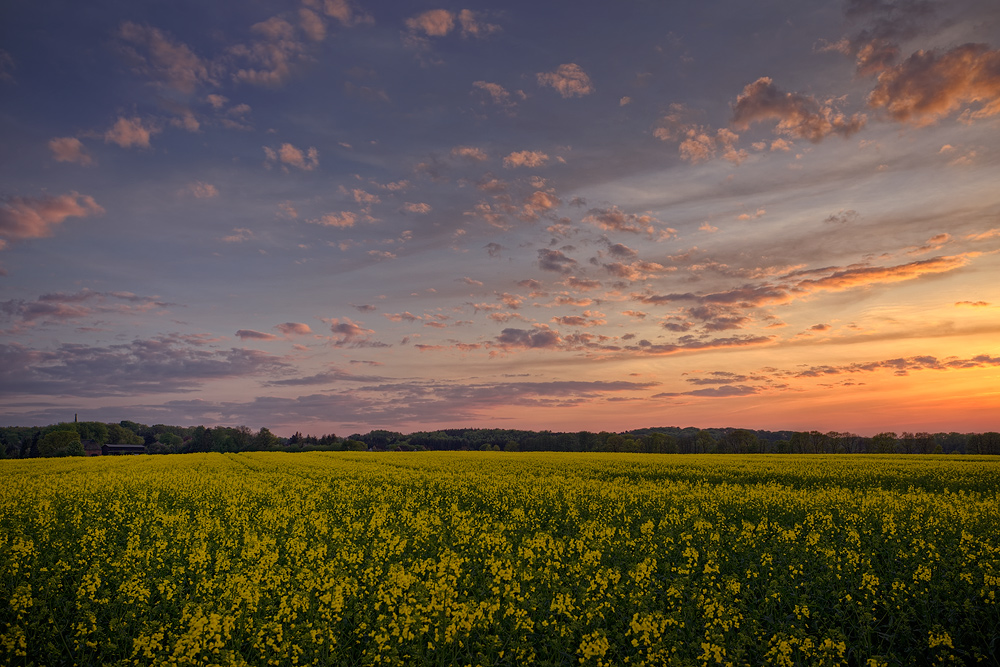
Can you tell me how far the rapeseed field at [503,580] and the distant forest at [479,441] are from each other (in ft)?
301

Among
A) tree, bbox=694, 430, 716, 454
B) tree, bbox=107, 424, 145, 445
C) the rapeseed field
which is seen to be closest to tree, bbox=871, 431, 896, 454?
tree, bbox=694, 430, 716, 454

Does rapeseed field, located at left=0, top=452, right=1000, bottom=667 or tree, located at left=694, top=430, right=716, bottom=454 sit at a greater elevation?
rapeseed field, located at left=0, top=452, right=1000, bottom=667

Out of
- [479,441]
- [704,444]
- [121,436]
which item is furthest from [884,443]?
[121,436]

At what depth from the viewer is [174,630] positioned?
27.6 feet

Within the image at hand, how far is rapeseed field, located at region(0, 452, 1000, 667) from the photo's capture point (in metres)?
7.29

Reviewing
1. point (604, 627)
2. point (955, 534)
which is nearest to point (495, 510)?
point (604, 627)

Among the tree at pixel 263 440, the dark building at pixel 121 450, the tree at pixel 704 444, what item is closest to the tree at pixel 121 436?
the dark building at pixel 121 450

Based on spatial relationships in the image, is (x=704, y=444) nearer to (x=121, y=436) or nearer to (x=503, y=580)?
(x=503, y=580)

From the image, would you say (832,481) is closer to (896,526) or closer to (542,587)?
(896,526)

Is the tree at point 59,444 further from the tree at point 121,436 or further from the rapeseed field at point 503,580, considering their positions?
the rapeseed field at point 503,580

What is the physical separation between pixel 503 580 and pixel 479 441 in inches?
5237

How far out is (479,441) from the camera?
141m

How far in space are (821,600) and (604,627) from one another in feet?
17.1

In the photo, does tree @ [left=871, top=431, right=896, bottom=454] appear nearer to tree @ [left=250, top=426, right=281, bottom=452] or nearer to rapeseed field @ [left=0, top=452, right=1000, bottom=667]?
rapeseed field @ [left=0, top=452, right=1000, bottom=667]
